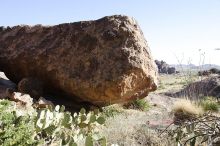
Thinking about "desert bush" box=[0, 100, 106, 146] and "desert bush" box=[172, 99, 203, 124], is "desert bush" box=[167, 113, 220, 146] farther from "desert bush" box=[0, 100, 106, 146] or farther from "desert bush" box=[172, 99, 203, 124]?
"desert bush" box=[172, 99, 203, 124]

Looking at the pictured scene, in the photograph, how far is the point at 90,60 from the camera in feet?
34.3

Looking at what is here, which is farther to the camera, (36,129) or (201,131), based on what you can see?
(36,129)

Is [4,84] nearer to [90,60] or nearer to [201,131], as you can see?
[90,60]

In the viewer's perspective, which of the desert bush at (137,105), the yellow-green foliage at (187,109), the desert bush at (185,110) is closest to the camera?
the desert bush at (185,110)

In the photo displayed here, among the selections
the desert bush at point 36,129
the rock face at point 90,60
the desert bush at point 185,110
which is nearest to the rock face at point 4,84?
the rock face at point 90,60

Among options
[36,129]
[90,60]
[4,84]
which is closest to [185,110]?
[90,60]

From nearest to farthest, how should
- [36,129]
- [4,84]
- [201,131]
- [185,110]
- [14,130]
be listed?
[201,131], [14,130], [36,129], [4,84], [185,110]

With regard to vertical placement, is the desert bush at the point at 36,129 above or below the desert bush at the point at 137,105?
above

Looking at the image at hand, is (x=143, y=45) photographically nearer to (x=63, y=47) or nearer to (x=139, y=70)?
(x=139, y=70)

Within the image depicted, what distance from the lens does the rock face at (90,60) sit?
10156 millimetres

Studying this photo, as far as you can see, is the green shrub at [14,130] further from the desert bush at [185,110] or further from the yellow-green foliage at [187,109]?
the yellow-green foliage at [187,109]

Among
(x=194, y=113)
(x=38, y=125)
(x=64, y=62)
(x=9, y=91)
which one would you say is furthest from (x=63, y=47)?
(x=38, y=125)

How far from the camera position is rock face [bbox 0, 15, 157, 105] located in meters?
10.2

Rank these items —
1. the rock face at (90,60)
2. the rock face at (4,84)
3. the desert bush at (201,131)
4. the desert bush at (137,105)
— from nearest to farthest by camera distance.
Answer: the desert bush at (201,131), the rock face at (90,60), the rock face at (4,84), the desert bush at (137,105)
